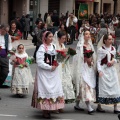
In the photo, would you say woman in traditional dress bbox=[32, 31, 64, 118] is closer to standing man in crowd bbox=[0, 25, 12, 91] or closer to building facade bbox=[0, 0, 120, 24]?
standing man in crowd bbox=[0, 25, 12, 91]

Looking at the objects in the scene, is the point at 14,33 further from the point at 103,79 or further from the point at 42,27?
the point at 42,27

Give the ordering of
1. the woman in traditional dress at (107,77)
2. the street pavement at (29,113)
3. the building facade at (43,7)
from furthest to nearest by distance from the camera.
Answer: the building facade at (43,7), the woman in traditional dress at (107,77), the street pavement at (29,113)

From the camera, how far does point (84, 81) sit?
9.15 meters

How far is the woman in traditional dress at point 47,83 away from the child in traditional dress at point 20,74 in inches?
89.0

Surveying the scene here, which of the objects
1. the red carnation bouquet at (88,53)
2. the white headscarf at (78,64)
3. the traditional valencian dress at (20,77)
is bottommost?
the traditional valencian dress at (20,77)

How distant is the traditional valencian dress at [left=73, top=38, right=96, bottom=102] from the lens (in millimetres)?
9102

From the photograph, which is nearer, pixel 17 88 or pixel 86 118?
pixel 86 118

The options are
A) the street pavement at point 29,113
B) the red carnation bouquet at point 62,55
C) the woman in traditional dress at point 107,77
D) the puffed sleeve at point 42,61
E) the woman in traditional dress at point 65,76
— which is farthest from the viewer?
the woman in traditional dress at point 107,77

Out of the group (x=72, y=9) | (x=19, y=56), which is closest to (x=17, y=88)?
(x=19, y=56)

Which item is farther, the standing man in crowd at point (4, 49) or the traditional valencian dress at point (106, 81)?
the standing man in crowd at point (4, 49)

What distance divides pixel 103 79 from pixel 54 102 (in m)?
1.16

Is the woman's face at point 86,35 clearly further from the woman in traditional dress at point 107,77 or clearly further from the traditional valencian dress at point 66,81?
the traditional valencian dress at point 66,81

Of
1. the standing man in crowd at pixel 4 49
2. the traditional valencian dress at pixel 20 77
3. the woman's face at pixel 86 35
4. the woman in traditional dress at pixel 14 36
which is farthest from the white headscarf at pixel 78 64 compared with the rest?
the woman in traditional dress at pixel 14 36

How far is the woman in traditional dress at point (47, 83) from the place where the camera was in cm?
855
